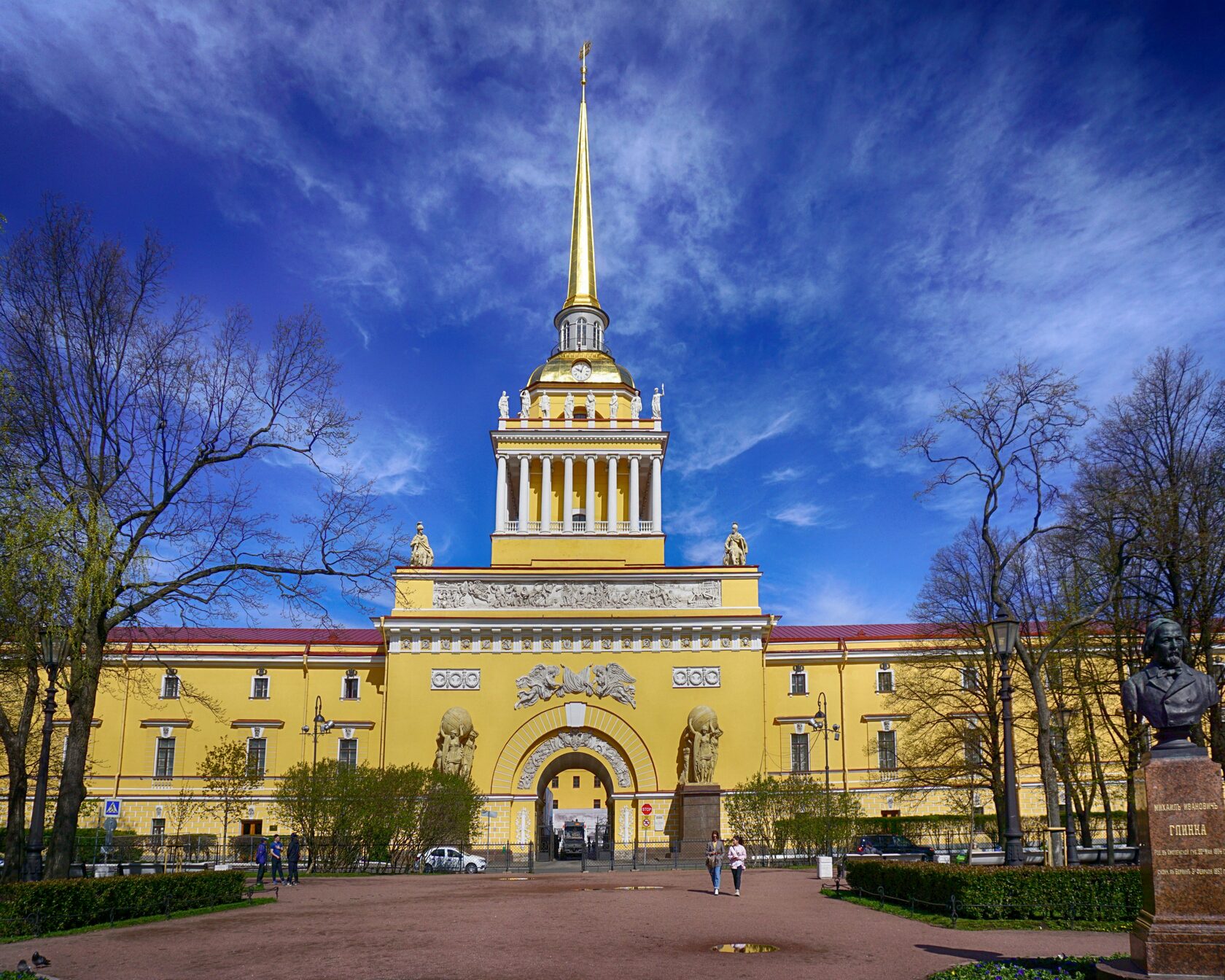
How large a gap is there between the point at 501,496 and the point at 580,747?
46.2ft

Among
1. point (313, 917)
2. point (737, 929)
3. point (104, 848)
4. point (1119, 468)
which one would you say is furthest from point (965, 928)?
point (104, 848)

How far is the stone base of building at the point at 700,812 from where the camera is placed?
38.8 meters

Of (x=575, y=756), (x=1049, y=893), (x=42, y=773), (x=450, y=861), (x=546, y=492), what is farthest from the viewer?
(x=546, y=492)

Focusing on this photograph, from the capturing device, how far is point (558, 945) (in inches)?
611

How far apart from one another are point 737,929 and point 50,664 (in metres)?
12.9

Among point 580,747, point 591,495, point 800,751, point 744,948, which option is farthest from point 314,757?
point 744,948

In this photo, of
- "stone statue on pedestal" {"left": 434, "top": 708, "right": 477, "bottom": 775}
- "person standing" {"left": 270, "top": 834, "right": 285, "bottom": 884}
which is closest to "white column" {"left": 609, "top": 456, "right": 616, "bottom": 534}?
"stone statue on pedestal" {"left": 434, "top": 708, "right": 477, "bottom": 775}

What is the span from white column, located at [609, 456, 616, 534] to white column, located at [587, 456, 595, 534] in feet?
2.83

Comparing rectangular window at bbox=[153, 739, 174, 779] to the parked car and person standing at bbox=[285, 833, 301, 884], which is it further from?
the parked car

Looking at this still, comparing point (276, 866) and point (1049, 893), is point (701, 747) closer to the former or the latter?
point (276, 866)

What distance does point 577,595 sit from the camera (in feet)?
144

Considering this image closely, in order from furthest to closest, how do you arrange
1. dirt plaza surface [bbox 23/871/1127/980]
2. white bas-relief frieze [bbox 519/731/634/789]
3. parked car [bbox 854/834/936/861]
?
white bas-relief frieze [bbox 519/731/634/789]
parked car [bbox 854/834/936/861]
dirt plaza surface [bbox 23/871/1127/980]

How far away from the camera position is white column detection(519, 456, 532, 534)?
50.0 metres

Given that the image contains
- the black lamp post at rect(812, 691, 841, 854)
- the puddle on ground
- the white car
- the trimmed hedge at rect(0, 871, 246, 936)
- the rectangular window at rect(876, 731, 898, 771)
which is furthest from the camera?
the rectangular window at rect(876, 731, 898, 771)
